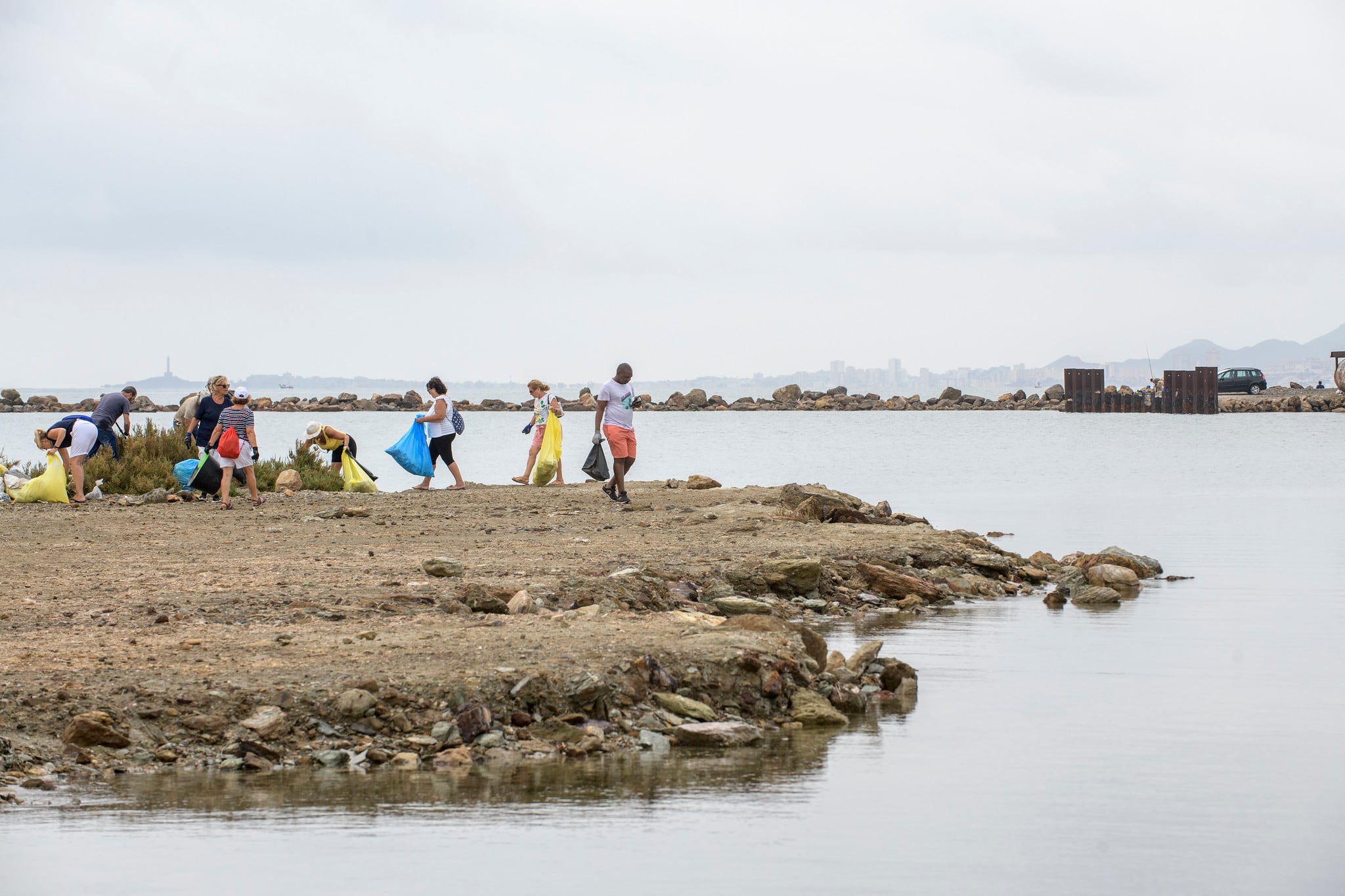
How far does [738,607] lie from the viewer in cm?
1227

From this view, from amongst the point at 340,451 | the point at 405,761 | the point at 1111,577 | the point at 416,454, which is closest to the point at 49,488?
the point at 340,451

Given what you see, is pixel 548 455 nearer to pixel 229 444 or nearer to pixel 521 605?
pixel 229 444

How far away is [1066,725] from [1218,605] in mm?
6426

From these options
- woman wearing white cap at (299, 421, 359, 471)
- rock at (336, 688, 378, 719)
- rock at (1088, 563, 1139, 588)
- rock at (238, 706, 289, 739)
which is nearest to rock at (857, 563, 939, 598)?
rock at (1088, 563, 1139, 588)

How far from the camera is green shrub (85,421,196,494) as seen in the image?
73.4ft

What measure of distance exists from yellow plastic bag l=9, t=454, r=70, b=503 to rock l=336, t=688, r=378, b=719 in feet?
45.6

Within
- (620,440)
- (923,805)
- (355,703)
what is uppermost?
(620,440)

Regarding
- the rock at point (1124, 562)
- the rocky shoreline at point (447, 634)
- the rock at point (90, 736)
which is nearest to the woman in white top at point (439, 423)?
the rocky shoreline at point (447, 634)

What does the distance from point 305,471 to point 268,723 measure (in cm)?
1726

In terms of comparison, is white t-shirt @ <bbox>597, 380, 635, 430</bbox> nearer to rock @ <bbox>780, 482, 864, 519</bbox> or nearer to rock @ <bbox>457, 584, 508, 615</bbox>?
rock @ <bbox>780, 482, 864, 519</bbox>

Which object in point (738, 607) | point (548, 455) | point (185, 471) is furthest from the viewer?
point (548, 455)

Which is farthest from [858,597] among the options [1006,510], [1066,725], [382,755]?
[1006,510]

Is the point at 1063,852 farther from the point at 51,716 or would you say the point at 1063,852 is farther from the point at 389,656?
the point at 51,716

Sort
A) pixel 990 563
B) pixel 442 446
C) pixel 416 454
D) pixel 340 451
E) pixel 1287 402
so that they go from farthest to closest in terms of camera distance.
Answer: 1. pixel 1287 402
2. pixel 340 451
3. pixel 416 454
4. pixel 442 446
5. pixel 990 563
